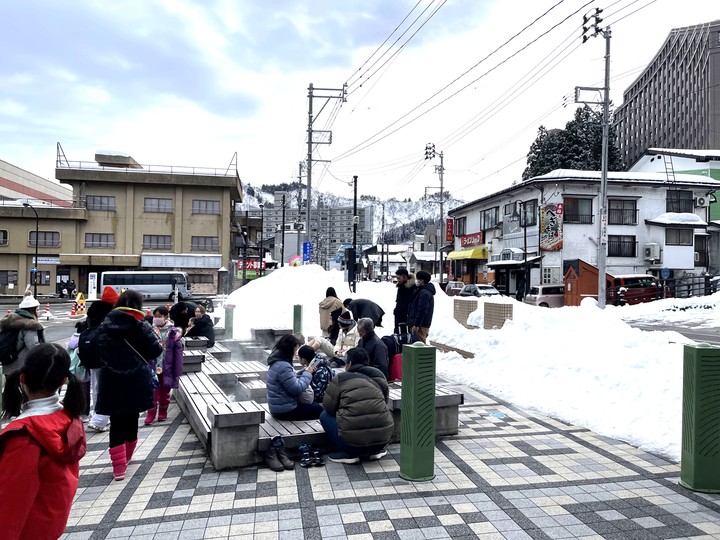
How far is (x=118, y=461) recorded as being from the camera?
4871mm

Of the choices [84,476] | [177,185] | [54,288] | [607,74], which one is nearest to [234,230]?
[177,185]

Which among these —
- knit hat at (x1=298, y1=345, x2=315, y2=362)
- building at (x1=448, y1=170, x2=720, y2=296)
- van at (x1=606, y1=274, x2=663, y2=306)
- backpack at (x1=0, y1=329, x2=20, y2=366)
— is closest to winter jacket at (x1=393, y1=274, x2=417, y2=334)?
knit hat at (x1=298, y1=345, x2=315, y2=362)

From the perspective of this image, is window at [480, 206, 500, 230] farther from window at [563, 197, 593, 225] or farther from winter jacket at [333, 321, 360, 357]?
winter jacket at [333, 321, 360, 357]

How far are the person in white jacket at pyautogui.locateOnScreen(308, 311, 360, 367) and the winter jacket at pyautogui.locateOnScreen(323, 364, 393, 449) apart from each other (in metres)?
3.03

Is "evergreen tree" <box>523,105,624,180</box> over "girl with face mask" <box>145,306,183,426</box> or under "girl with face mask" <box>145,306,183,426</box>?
over

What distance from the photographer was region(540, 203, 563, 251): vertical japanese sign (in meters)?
35.7

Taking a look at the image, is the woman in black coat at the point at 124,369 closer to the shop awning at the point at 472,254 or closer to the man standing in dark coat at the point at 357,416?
the man standing in dark coat at the point at 357,416

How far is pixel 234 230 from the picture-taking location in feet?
176

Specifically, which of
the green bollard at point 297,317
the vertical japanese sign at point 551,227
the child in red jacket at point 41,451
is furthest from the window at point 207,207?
the child in red jacket at point 41,451

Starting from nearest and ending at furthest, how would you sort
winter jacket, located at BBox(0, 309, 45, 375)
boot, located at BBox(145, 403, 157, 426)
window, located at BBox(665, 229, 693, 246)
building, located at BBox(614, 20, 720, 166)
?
winter jacket, located at BBox(0, 309, 45, 375)
boot, located at BBox(145, 403, 157, 426)
window, located at BBox(665, 229, 693, 246)
building, located at BBox(614, 20, 720, 166)

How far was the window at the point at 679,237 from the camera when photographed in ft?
122

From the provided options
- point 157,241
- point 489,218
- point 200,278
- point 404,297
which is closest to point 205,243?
point 200,278

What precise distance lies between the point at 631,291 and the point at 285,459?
28.7m

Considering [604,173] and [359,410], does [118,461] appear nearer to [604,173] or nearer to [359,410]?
[359,410]
